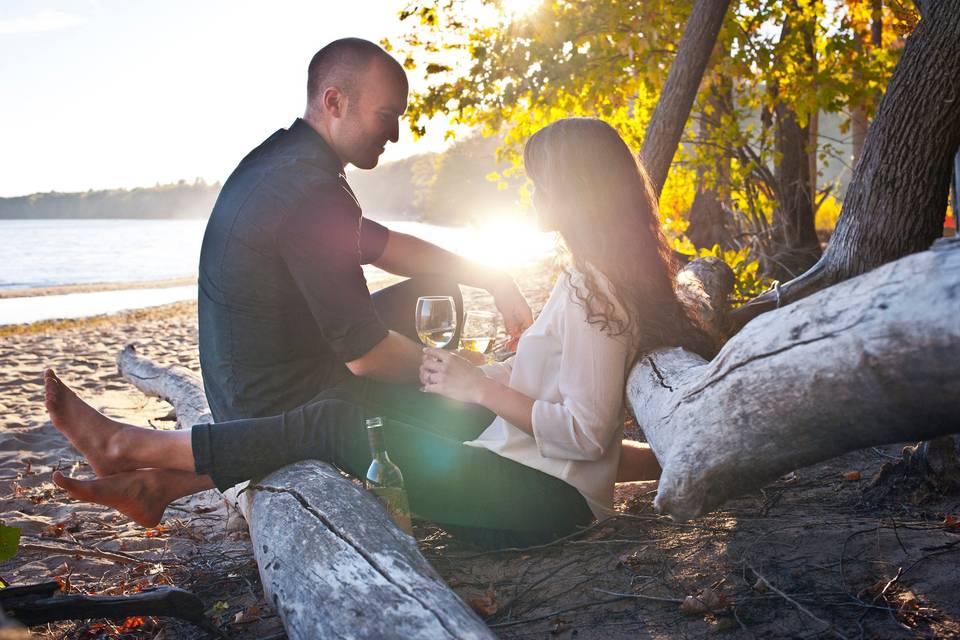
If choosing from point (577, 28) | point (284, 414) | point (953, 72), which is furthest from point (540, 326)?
point (577, 28)

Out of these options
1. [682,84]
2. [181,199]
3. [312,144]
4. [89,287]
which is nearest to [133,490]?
[312,144]

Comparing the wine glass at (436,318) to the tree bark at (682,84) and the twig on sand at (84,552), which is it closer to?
the twig on sand at (84,552)

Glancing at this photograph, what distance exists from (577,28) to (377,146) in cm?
372

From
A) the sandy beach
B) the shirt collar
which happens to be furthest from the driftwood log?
the shirt collar

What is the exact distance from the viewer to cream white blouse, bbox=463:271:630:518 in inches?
106

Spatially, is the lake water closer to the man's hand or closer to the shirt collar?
the man's hand

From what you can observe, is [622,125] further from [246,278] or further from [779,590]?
[779,590]

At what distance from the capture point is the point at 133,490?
2.80 meters

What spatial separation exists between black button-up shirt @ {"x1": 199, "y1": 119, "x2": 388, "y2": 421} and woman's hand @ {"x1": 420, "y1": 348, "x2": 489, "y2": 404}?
23 centimetres

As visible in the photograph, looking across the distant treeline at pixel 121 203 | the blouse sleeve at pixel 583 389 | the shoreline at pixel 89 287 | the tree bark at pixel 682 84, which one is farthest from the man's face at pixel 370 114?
the distant treeline at pixel 121 203

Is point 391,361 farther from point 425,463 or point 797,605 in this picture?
point 797,605

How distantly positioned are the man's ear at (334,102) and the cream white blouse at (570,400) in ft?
3.84

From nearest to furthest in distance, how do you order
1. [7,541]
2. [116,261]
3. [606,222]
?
[7,541] → [606,222] → [116,261]

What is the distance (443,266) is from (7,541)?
7.65 feet
